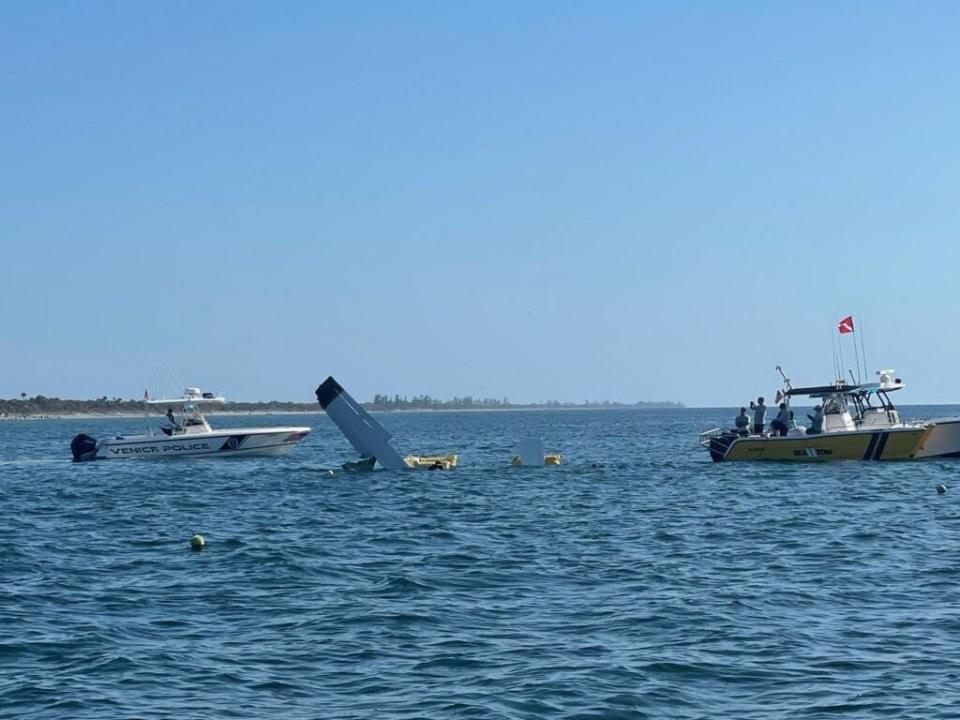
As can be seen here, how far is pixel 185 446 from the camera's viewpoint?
56.9m

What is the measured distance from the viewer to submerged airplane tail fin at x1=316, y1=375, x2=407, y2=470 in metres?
45.1

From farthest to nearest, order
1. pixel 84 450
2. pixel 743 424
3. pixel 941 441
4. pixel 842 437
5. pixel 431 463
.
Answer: pixel 84 450, pixel 431 463, pixel 743 424, pixel 941 441, pixel 842 437

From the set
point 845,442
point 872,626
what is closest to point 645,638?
point 872,626

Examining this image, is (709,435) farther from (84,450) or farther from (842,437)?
(84,450)

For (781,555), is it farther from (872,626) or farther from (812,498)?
(812,498)

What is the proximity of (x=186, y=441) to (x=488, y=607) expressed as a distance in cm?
4066

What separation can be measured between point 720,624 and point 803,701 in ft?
12.2

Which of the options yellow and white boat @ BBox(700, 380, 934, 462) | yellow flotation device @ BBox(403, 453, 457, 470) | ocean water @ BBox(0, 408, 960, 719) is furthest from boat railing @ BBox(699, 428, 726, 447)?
ocean water @ BBox(0, 408, 960, 719)

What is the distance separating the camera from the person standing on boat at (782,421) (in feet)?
151

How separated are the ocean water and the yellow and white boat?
8.56m

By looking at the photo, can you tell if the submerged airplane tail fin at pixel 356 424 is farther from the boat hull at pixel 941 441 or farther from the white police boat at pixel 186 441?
the boat hull at pixel 941 441

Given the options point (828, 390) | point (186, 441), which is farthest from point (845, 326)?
point (186, 441)

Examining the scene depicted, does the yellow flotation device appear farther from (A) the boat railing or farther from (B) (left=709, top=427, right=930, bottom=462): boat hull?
(B) (left=709, top=427, right=930, bottom=462): boat hull

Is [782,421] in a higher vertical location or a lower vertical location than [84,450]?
higher
